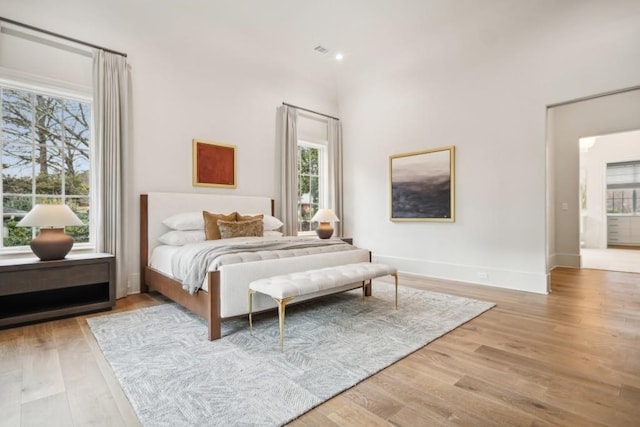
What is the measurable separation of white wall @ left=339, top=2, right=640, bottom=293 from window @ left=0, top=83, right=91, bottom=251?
4.14m

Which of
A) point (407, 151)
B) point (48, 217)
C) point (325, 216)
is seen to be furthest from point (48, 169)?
point (407, 151)

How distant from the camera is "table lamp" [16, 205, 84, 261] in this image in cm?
283

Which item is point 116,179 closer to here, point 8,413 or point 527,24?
point 8,413

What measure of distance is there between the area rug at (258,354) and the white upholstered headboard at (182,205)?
3.61ft

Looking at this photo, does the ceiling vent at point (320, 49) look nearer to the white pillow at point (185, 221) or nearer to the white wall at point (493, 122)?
the white wall at point (493, 122)

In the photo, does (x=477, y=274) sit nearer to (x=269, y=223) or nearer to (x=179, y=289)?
(x=269, y=223)

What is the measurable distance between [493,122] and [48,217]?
4999 mm

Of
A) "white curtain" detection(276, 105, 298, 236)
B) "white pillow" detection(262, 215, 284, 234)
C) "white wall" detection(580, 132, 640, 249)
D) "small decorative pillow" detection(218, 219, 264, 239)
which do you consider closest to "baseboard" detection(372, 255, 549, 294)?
"white curtain" detection(276, 105, 298, 236)

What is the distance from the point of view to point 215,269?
2.52 m

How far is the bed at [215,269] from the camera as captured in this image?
2.45 meters

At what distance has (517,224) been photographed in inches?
157

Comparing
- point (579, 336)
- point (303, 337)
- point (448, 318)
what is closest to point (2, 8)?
point (303, 337)

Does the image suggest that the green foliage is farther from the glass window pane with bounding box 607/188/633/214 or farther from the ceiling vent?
the glass window pane with bounding box 607/188/633/214

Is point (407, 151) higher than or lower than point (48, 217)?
higher
